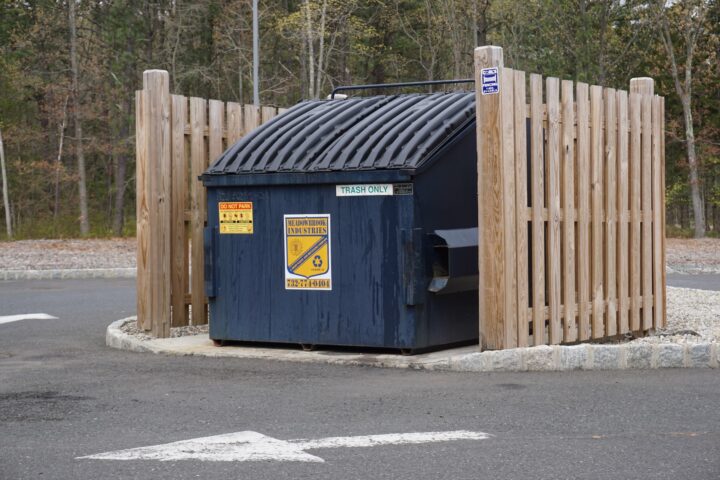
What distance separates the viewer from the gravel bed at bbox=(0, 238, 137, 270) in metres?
23.4

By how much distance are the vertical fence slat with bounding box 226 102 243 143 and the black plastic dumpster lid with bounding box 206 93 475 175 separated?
85cm

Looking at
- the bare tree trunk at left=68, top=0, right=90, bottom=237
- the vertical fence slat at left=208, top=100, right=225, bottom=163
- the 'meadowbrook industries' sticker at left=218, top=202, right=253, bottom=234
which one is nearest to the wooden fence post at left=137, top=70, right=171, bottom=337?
the vertical fence slat at left=208, top=100, right=225, bottom=163

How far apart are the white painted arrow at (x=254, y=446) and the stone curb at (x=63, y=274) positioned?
15.5 m

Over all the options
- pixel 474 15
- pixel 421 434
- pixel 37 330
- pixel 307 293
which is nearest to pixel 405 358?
pixel 307 293

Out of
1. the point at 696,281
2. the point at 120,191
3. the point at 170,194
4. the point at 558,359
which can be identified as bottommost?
the point at 558,359

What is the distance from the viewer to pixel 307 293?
10086 millimetres

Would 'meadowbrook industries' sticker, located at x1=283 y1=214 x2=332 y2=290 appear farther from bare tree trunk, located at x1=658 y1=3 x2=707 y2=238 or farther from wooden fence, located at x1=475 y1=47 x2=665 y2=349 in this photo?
bare tree trunk, located at x1=658 y1=3 x2=707 y2=238

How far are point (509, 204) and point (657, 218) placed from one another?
292cm

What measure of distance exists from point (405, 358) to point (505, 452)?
11.4 feet

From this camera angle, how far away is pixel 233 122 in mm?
12266

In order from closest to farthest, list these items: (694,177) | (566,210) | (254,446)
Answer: (254,446) → (566,210) → (694,177)

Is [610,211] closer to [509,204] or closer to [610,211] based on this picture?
[610,211]

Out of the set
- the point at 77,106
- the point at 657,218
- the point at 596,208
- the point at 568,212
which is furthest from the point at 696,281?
the point at 77,106

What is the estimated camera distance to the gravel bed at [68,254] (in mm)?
23417
